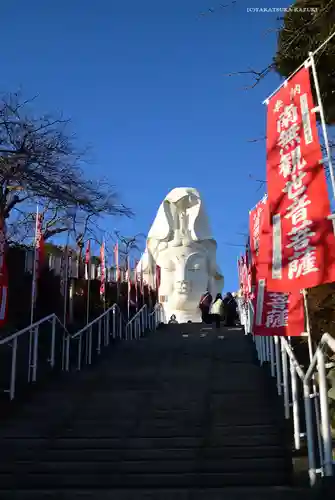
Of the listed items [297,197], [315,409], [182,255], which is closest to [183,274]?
[182,255]

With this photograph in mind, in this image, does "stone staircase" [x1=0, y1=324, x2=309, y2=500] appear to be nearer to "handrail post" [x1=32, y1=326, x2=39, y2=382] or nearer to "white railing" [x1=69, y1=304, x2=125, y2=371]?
"handrail post" [x1=32, y1=326, x2=39, y2=382]

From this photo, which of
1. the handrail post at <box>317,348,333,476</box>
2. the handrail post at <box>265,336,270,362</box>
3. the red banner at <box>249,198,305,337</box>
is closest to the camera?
the handrail post at <box>317,348,333,476</box>

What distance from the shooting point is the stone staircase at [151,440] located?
4438 mm

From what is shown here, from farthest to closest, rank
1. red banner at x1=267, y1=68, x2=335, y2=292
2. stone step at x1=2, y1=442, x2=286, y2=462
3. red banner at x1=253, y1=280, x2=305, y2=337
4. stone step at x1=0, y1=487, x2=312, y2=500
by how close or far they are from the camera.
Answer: red banner at x1=253, y1=280, x2=305, y2=337, stone step at x1=2, y1=442, x2=286, y2=462, red banner at x1=267, y1=68, x2=335, y2=292, stone step at x1=0, y1=487, x2=312, y2=500

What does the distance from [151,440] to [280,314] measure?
2078 millimetres

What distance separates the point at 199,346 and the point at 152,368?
3.15 metres

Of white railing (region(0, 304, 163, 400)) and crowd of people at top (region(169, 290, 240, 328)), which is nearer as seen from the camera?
white railing (region(0, 304, 163, 400))

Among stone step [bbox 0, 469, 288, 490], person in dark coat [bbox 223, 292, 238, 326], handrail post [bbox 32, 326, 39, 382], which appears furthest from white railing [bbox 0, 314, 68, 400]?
person in dark coat [bbox 223, 292, 238, 326]

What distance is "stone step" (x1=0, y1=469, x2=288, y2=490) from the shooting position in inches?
175

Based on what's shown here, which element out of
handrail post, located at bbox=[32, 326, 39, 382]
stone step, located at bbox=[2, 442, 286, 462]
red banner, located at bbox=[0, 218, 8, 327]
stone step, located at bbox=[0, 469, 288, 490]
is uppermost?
red banner, located at bbox=[0, 218, 8, 327]

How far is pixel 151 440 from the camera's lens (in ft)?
17.5

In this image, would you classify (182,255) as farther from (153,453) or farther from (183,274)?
(153,453)

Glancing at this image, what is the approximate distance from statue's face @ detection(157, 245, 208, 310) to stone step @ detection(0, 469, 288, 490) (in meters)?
22.5

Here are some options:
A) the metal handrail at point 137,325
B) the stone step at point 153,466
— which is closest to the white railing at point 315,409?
the stone step at point 153,466
